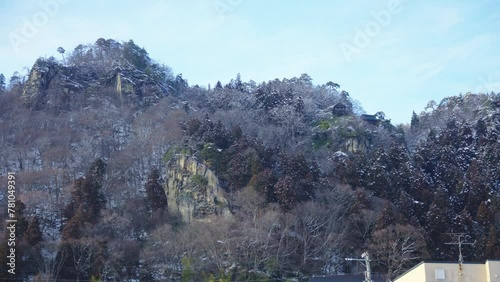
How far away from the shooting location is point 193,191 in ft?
147

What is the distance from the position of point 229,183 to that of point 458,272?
848 inches

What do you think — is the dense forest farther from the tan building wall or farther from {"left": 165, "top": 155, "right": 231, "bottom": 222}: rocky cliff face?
the tan building wall

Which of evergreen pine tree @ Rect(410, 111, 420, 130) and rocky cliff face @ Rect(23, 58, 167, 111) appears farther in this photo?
evergreen pine tree @ Rect(410, 111, 420, 130)

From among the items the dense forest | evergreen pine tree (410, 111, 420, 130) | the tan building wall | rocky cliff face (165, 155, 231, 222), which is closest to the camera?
the tan building wall

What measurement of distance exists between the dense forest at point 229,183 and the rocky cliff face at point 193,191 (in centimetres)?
9

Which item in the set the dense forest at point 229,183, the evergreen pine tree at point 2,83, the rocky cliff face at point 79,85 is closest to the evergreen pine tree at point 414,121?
the dense forest at point 229,183

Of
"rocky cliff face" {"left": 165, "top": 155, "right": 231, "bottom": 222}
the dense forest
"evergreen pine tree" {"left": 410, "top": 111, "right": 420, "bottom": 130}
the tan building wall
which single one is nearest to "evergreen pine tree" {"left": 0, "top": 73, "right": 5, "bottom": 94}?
the dense forest

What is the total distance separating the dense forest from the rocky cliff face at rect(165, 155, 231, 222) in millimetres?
89

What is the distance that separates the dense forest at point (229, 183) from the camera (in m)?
38.8

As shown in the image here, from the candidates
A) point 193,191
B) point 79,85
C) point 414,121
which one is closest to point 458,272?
point 193,191

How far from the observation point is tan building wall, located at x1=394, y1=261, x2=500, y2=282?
25.5 metres

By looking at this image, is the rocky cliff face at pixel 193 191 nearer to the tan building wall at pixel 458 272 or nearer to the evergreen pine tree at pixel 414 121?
the tan building wall at pixel 458 272

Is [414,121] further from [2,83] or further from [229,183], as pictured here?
[2,83]

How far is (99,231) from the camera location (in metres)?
41.6
